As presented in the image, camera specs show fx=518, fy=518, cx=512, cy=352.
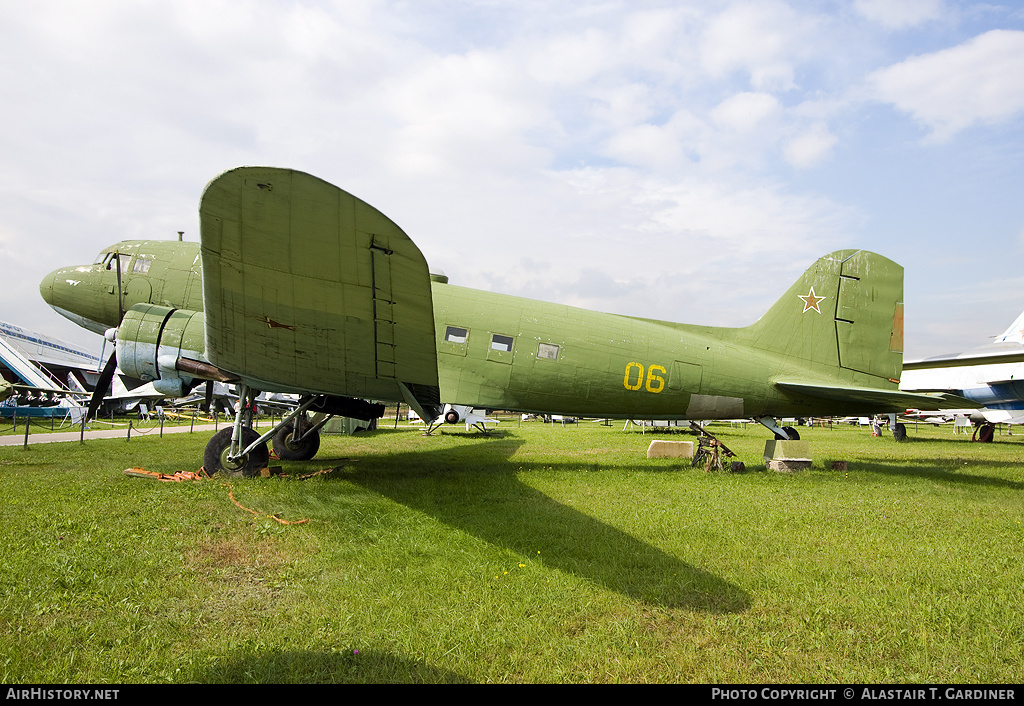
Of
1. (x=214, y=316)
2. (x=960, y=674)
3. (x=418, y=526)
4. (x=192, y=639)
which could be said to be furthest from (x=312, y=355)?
(x=960, y=674)

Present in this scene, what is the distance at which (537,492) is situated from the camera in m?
8.45

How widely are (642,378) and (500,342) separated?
2.91 m

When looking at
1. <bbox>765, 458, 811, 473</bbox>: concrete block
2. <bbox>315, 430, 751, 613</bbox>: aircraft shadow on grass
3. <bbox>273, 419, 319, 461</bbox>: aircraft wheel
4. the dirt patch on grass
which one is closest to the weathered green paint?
<bbox>765, 458, 811, 473</bbox>: concrete block

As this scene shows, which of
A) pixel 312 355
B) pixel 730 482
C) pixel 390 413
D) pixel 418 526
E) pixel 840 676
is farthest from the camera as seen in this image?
pixel 390 413

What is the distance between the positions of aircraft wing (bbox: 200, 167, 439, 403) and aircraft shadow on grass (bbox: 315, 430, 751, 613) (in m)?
1.90

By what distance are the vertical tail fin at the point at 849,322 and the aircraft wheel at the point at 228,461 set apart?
10345mm

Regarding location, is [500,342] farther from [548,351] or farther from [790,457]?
[790,457]

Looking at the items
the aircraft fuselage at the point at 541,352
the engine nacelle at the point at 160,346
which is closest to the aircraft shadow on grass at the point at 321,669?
the aircraft fuselage at the point at 541,352

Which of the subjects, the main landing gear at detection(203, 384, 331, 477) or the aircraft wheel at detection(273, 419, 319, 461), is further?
the aircraft wheel at detection(273, 419, 319, 461)

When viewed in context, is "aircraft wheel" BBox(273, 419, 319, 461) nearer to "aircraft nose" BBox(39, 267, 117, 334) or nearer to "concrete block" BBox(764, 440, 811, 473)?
"aircraft nose" BBox(39, 267, 117, 334)

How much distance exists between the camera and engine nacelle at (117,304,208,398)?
8.91 meters

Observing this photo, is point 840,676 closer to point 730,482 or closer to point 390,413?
point 730,482

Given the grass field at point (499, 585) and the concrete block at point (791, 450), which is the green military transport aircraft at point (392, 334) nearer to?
the concrete block at point (791, 450)
